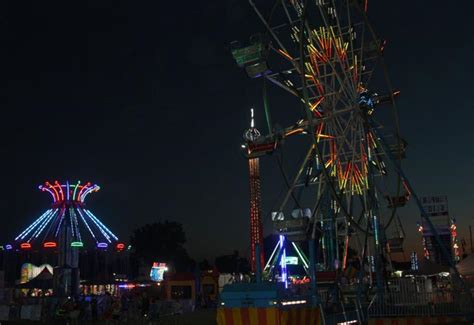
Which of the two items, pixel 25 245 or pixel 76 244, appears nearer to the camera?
pixel 76 244

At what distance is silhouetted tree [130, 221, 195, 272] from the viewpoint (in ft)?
300

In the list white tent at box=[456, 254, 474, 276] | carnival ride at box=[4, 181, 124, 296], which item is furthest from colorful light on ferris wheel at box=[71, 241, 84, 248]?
white tent at box=[456, 254, 474, 276]

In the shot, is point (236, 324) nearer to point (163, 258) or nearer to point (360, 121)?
point (360, 121)

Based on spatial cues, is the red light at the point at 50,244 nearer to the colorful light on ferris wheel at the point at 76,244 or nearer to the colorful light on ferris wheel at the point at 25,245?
the colorful light on ferris wheel at the point at 25,245

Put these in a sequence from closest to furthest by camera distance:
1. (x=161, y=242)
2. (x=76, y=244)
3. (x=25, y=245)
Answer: (x=76, y=244) → (x=25, y=245) → (x=161, y=242)

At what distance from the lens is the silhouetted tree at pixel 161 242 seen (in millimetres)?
91444

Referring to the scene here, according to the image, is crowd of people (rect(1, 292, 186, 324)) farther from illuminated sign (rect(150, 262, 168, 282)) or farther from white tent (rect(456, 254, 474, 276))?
illuminated sign (rect(150, 262, 168, 282))

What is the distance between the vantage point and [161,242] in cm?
9206

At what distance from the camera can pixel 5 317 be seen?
26.5 metres

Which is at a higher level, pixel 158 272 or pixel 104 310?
pixel 158 272

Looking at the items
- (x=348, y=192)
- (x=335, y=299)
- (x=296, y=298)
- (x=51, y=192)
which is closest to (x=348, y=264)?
(x=348, y=192)

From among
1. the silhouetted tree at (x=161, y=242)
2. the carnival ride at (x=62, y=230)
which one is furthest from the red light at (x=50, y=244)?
the silhouetted tree at (x=161, y=242)

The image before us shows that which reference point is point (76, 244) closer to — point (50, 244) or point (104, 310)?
point (50, 244)

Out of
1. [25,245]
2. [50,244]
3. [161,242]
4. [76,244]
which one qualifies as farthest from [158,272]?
[161,242]
